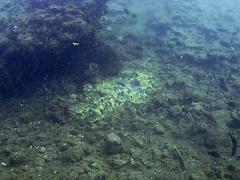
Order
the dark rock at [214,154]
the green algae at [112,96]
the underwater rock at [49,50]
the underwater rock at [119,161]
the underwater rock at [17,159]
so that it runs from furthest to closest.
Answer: the underwater rock at [49,50] < the green algae at [112,96] < the dark rock at [214,154] < the underwater rock at [119,161] < the underwater rock at [17,159]

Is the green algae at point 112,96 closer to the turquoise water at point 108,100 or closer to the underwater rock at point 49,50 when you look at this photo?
the turquoise water at point 108,100

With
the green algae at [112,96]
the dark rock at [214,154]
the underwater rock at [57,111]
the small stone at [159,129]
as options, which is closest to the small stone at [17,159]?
the underwater rock at [57,111]

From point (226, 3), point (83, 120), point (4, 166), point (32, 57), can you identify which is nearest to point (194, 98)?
point (83, 120)

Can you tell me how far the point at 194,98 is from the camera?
1400 centimetres

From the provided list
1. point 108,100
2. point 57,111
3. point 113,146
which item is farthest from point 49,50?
point 113,146

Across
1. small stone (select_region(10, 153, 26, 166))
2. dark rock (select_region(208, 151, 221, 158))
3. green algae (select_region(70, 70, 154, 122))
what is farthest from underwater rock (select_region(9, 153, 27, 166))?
dark rock (select_region(208, 151, 221, 158))

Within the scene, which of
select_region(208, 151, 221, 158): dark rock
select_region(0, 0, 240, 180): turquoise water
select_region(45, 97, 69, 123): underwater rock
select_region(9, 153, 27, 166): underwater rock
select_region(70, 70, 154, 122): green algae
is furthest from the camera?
select_region(70, 70, 154, 122): green algae

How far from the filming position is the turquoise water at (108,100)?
1005cm

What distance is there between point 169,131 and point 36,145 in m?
4.68

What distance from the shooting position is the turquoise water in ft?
33.0

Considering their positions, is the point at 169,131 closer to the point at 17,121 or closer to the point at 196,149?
the point at 196,149

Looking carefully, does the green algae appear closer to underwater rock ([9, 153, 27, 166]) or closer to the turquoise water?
the turquoise water

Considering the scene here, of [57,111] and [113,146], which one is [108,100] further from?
[113,146]

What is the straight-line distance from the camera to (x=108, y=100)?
43.2ft
